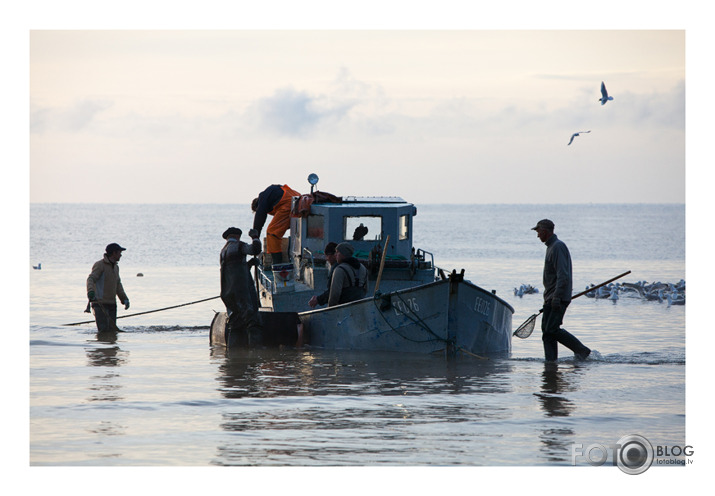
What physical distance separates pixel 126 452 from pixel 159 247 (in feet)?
182

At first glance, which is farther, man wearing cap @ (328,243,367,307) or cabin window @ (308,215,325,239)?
cabin window @ (308,215,325,239)

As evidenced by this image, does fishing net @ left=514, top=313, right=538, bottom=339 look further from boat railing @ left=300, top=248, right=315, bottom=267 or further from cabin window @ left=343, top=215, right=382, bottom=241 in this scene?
boat railing @ left=300, top=248, right=315, bottom=267

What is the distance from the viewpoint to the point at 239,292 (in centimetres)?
1470

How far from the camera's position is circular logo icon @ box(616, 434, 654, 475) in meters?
8.16

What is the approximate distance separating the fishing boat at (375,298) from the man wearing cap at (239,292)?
0.29 meters

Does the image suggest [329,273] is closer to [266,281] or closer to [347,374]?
[347,374]

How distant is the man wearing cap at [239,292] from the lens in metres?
14.6

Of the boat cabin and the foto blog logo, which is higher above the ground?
the boat cabin

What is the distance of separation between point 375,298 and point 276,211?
5.28 meters

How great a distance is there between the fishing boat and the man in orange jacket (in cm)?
31

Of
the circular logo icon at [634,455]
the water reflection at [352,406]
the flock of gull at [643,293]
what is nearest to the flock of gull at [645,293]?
the flock of gull at [643,293]

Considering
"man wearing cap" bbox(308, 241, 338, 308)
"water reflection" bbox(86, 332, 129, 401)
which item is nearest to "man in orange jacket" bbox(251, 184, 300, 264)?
"man wearing cap" bbox(308, 241, 338, 308)

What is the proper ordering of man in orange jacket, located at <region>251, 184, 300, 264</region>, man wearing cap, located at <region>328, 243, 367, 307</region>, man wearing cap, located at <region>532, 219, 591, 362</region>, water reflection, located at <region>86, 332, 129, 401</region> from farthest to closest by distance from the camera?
man in orange jacket, located at <region>251, 184, 300, 264</region>, man wearing cap, located at <region>328, 243, 367, 307</region>, man wearing cap, located at <region>532, 219, 591, 362</region>, water reflection, located at <region>86, 332, 129, 401</region>

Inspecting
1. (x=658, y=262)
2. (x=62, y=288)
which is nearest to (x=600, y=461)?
(x=62, y=288)
